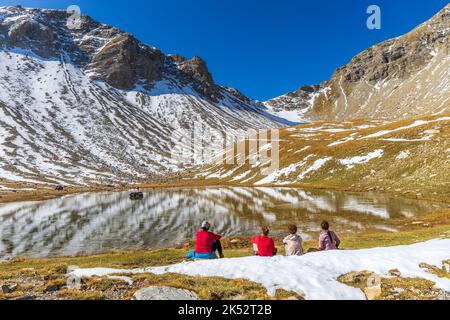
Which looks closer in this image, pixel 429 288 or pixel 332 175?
pixel 429 288

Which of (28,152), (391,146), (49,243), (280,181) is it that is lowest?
(49,243)

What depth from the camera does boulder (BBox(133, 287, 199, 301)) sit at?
12.1m

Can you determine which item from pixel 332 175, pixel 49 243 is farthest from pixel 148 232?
pixel 332 175

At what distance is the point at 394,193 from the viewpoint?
2549 inches

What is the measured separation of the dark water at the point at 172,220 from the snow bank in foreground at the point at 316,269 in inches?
748

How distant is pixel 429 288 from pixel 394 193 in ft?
184

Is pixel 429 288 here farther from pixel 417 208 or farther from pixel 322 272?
pixel 417 208

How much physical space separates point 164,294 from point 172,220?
4005 cm

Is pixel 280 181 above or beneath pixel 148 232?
above

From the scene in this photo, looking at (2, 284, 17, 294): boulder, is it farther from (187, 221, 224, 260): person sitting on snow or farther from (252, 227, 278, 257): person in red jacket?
(252, 227, 278, 257): person in red jacket

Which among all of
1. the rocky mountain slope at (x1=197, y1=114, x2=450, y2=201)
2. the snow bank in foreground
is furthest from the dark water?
the snow bank in foreground

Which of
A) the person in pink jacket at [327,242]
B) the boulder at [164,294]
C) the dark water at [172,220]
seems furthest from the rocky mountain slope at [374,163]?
the boulder at [164,294]

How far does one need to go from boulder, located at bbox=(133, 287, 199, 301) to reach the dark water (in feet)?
79.4
